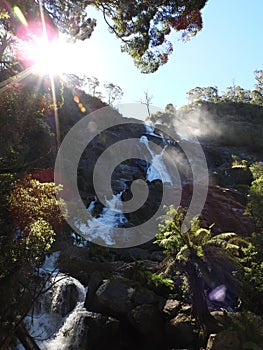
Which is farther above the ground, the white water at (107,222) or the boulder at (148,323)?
the white water at (107,222)

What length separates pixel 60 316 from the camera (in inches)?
430

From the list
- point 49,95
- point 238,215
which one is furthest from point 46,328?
point 238,215

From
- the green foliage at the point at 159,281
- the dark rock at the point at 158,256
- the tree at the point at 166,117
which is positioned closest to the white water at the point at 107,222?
the dark rock at the point at 158,256

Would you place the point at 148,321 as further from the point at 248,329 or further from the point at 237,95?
the point at 237,95

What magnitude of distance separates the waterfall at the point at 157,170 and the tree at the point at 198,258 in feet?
66.7

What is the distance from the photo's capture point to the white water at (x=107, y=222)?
19.6m

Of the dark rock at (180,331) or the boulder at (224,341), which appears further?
the dark rock at (180,331)

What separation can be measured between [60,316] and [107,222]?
1121 centimetres

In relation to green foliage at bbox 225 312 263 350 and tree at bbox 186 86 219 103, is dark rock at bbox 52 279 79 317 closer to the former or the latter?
green foliage at bbox 225 312 263 350

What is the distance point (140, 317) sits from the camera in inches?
367

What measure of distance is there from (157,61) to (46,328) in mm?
10297

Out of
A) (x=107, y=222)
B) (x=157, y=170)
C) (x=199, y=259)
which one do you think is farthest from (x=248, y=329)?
(x=157, y=170)

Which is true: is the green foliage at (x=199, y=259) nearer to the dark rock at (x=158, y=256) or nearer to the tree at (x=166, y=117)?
the dark rock at (x=158, y=256)

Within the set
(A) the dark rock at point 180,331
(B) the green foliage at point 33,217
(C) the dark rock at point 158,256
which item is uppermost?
(B) the green foliage at point 33,217
